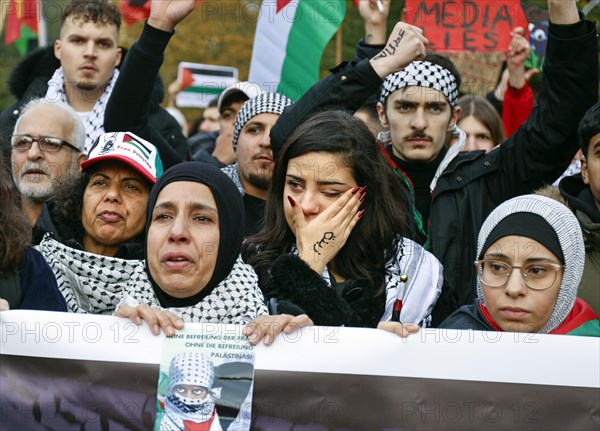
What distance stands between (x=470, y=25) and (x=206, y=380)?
4931 mm

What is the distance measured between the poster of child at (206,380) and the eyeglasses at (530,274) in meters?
1.02

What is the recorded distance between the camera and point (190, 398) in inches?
123

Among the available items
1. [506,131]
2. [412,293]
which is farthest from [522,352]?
[506,131]

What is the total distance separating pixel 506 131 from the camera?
695 centimetres

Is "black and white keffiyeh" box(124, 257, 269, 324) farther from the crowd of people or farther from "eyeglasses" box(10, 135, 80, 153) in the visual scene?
"eyeglasses" box(10, 135, 80, 153)

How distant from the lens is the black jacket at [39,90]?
5.98m

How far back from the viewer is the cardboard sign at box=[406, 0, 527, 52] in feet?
23.2

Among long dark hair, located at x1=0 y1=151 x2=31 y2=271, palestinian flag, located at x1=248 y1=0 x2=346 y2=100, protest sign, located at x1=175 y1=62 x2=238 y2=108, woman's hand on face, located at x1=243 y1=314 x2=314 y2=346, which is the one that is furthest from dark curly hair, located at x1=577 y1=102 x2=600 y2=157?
protest sign, located at x1=175 y1=62 x2=238 y2=108

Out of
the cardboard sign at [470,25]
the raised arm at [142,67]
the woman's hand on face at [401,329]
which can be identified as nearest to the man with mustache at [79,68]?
the raised arm at [142,67]

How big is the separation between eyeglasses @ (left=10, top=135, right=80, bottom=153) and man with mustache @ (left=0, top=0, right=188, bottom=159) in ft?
2.28

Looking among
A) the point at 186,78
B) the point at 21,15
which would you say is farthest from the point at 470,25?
the point at 186,78

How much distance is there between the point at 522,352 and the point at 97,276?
1691mm

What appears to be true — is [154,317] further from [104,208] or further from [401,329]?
[104,208]

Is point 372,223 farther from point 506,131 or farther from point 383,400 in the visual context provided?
point 506,131
